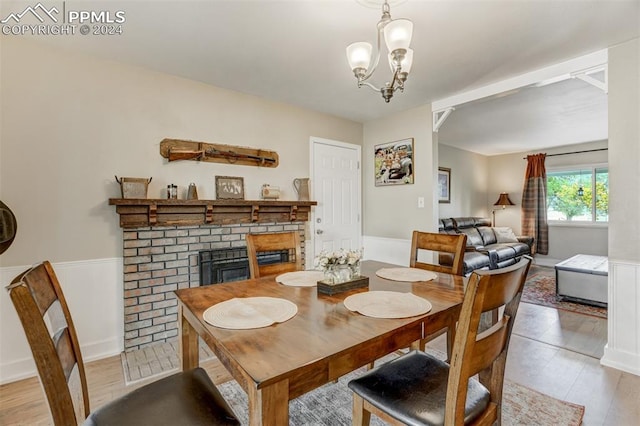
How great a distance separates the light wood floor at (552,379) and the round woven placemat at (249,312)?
1.17m

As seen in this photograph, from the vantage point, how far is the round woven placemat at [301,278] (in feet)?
5.22

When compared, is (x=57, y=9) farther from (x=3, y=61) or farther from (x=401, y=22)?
(x=401, y=22)

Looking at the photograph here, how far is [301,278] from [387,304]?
0.58m

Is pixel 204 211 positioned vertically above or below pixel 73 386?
above

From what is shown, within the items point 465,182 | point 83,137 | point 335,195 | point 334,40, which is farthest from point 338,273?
point 465,182

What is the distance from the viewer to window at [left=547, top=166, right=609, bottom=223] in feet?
18.4

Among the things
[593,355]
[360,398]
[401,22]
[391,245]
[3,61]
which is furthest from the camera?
[391,245]

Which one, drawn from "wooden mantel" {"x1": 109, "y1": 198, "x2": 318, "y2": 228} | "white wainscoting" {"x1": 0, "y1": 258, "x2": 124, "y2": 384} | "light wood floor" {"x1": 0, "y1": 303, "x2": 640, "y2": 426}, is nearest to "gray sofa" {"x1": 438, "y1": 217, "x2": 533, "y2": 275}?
"light wood floor" {"x1": 0, "y1": 303, "x2": 640, "y2": 426}

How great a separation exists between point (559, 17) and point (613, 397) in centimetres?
240

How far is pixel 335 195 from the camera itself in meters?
3.97

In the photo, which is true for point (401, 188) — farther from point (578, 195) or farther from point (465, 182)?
point (578, 195)

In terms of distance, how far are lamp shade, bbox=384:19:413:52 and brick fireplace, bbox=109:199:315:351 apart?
6.57 ft

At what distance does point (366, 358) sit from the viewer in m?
0.99

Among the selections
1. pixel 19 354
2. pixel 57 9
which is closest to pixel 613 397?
pixel 19 354
